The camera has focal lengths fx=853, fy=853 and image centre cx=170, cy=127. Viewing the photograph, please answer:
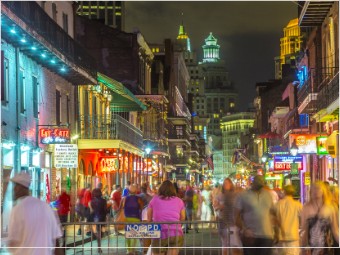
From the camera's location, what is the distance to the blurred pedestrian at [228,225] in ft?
45.2

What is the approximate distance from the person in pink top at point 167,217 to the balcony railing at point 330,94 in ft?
34.2

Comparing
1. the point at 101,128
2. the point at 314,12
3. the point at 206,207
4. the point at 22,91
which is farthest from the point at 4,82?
the point at 101,128

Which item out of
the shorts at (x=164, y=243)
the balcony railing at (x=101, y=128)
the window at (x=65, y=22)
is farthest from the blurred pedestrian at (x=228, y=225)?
the window at (x=65, y=22)

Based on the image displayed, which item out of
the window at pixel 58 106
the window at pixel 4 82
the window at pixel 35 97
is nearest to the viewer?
the window at pixel 4 82

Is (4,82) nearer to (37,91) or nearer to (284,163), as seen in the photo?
(37,91)

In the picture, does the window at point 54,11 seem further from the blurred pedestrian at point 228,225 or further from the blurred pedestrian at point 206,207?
the blurred pedestrian at point 228,225

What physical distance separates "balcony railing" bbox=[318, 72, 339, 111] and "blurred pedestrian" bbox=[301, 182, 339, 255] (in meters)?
11.3

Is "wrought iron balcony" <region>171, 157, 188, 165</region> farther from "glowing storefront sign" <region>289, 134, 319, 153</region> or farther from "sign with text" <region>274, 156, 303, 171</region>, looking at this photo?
"glowing storefront sign" <region>289, 134, 319, 153</region>

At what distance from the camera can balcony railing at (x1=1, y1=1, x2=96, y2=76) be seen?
73.5ft

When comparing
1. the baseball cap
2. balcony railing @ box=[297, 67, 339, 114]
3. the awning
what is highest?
the awning

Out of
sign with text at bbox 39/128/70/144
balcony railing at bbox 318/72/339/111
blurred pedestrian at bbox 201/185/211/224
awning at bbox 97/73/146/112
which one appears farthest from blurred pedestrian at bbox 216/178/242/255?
awning at bbox 97/73/146/112

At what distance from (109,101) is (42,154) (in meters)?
17.5

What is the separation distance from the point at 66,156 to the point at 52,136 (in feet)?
4.86

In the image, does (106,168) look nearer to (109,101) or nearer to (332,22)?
(109,101)
